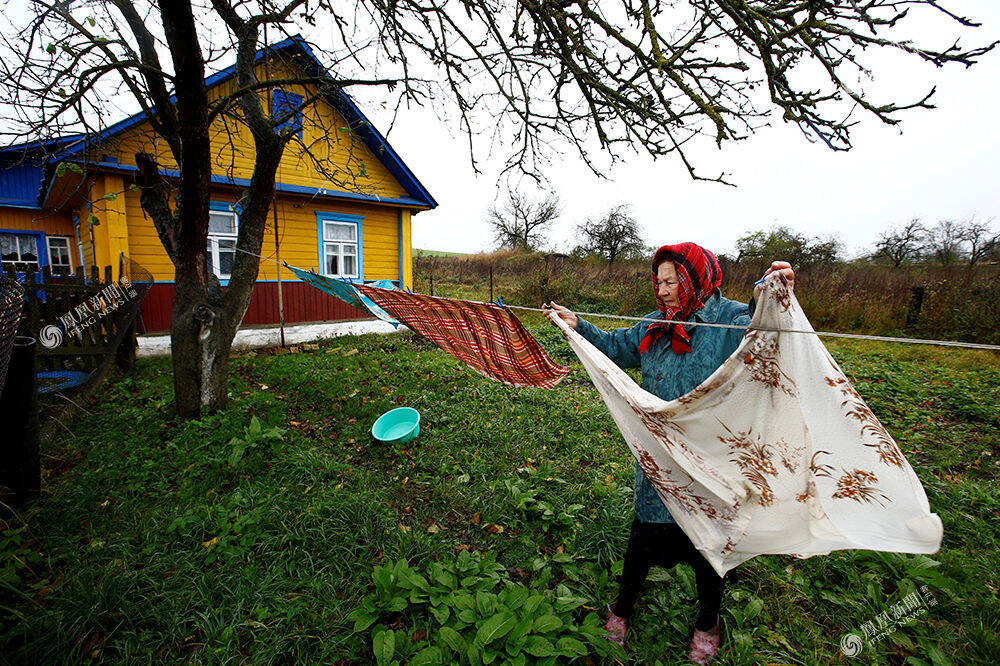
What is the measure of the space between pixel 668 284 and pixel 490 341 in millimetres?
1386

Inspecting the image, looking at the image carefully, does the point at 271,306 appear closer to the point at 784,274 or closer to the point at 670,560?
the point at 670,560

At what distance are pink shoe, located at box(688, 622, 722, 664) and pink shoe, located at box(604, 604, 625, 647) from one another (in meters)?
0.32

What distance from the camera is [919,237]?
24.8 metres

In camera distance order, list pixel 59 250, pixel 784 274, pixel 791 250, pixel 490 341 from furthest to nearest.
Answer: pixel 791 250 < pixel 59 250 < pixel 490 341 < pixel 784 274

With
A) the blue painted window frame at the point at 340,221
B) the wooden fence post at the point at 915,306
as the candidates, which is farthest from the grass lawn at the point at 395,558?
the wooden fence post at the point at 915,306

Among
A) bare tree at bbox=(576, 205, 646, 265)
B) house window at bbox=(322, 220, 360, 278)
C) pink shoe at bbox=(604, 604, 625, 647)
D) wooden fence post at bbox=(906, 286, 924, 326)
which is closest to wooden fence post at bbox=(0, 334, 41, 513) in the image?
pink shoe at bbox=(604, 604, 625, 647)

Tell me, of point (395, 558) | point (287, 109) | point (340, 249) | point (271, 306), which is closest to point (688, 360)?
point (395, 558)

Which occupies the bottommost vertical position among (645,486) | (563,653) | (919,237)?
(563,653)

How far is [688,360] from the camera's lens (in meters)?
1.83

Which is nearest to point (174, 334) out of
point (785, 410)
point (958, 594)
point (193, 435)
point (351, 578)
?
point (193, 435)

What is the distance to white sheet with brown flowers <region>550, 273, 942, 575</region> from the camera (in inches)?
57.4

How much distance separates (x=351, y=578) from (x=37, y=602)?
4.67ft

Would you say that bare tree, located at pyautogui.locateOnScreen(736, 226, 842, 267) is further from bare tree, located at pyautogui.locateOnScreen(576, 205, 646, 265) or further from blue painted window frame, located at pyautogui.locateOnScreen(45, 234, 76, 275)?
blue painted window frame, located at pyautogui.locateOnScreen(45, 234, 76, 275)

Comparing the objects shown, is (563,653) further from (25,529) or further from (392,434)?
(25,529)
